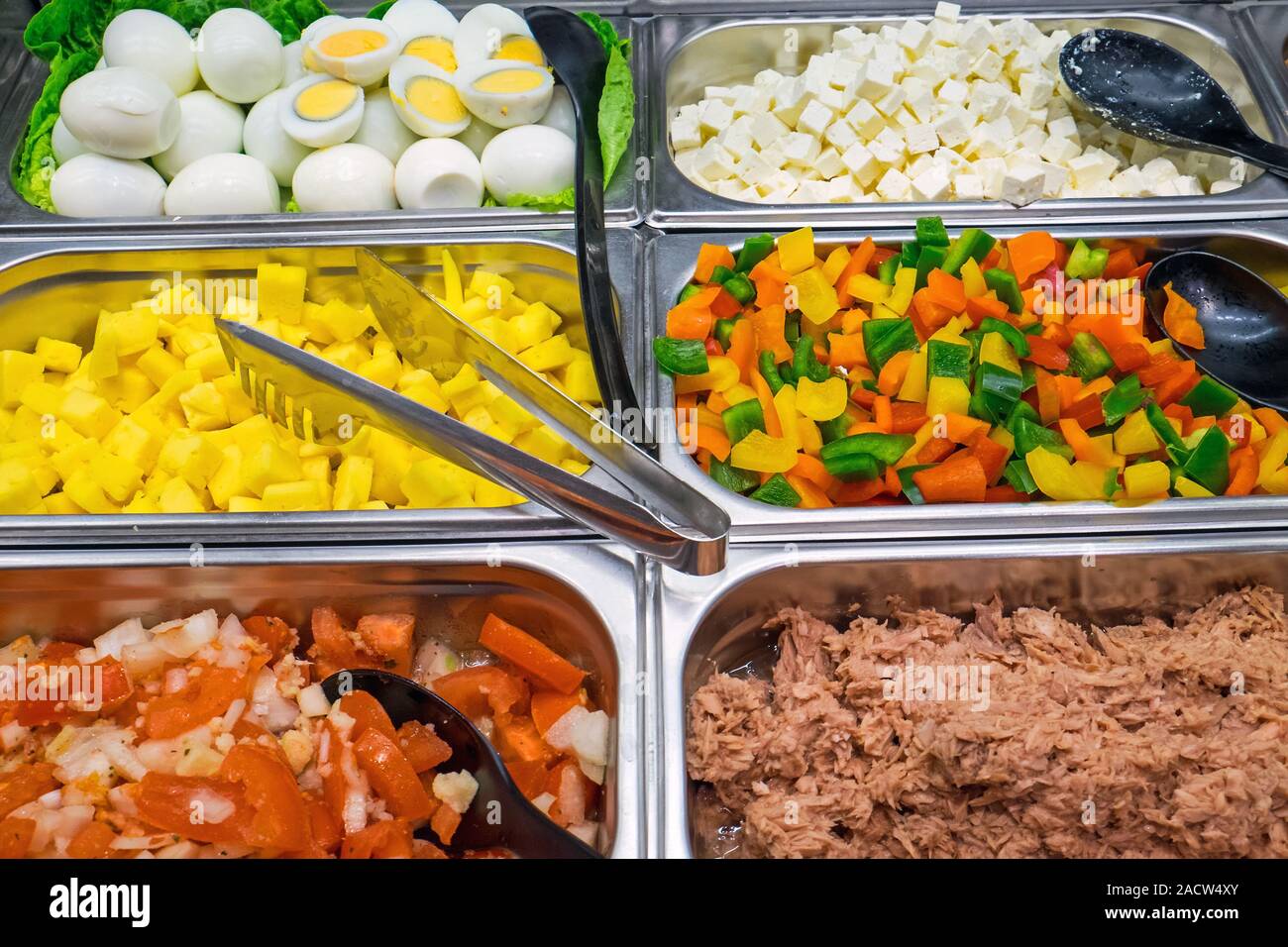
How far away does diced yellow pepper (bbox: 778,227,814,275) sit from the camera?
2.10 metres

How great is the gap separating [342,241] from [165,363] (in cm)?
44

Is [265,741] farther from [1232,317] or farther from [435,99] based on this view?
[1232,317]

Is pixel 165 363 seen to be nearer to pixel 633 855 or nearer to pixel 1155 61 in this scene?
pixel 633 855

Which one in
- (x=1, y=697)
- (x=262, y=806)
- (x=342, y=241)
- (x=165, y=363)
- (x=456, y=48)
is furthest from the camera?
(x=456, y=48)

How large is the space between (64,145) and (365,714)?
1.57 m

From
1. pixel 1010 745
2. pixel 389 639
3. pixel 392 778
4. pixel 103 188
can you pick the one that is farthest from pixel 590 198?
pixel 1010 745

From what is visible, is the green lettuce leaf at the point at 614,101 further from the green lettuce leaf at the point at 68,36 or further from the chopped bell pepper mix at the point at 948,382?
the green lettuce leaf at the point at 68,36

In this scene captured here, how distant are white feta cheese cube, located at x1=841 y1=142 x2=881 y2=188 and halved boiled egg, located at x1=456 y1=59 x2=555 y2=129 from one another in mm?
694

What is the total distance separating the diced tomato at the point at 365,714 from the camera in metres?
1.55

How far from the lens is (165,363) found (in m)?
1.96

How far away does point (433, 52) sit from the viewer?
236 centimetres

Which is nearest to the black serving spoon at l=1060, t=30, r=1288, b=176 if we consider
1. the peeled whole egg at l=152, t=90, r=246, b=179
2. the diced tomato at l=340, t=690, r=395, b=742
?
the peeled whole egg at l=152, t=90, r=246, b=179

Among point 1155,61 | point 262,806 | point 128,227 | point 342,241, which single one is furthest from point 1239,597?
point 128,227

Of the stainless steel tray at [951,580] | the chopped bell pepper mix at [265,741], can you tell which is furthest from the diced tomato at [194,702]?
the stainless steel tray at [951,580]
